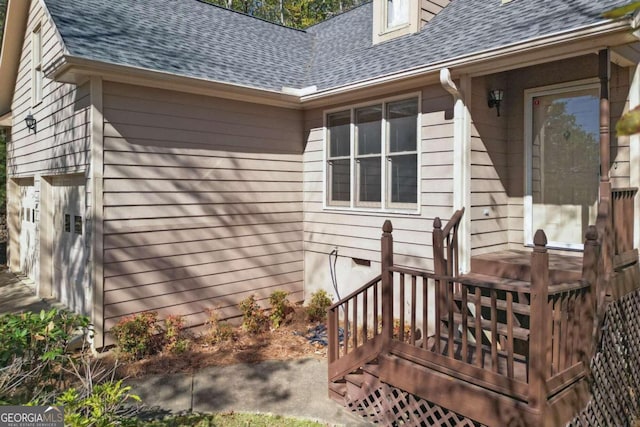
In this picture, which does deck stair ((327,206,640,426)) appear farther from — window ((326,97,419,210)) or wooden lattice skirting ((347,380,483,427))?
window ((326,97,419,210))

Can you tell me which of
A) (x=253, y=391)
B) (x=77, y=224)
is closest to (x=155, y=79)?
(x=77, y=224)

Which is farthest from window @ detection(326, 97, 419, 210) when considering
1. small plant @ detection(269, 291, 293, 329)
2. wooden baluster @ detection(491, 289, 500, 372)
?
wooden baluster @ detection(491, 289, 500, 372)

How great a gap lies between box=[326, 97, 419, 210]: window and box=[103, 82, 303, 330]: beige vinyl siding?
84cm

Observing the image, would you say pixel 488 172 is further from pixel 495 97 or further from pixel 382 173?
pixel 382 173

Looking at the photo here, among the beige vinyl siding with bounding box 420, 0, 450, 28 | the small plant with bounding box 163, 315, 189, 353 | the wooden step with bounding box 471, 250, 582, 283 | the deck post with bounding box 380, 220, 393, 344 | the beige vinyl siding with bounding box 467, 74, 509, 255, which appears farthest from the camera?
the beige vinyl siding with bounding box 420, 0, 450, 28

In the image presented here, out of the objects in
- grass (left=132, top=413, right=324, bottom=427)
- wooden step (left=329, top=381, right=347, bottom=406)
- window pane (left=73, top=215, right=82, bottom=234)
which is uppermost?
window pane (left=73, top=215, right=82, bottom=234)

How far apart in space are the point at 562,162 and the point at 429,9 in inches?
131

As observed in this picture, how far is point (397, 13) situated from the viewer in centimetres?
A: 723

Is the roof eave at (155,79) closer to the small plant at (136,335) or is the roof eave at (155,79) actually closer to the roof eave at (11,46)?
the small plant at (136,335)

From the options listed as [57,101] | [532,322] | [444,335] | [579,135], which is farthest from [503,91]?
[57,101]

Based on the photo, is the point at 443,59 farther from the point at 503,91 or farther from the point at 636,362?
the point at 636,362

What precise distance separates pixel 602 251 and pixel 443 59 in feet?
9.17

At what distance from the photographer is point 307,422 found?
13.2 feet

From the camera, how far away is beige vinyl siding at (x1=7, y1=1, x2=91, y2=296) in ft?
19.2
